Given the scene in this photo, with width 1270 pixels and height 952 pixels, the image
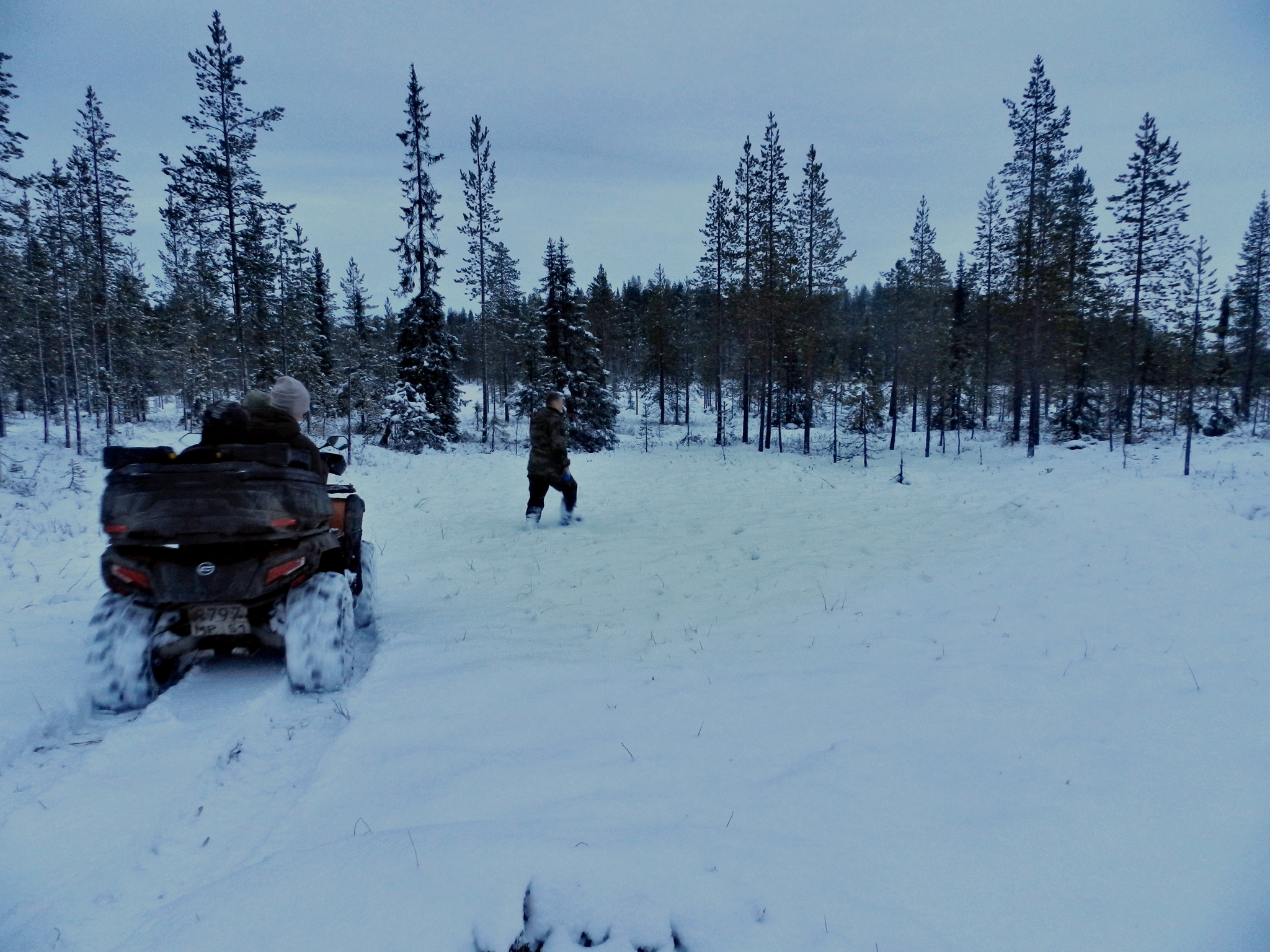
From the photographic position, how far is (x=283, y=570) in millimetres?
3787

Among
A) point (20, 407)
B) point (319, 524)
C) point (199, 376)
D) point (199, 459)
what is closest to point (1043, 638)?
point (319, 524)

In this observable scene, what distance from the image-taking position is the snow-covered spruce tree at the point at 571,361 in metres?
26.5

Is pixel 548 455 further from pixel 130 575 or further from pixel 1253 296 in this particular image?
pixel 1253 296

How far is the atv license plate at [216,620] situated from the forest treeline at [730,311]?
20.5 m

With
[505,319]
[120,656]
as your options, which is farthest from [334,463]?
[505,319]

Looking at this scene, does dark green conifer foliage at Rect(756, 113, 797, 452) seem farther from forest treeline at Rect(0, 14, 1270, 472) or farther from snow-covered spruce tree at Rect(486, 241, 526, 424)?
snow-covered spruce tree at Rect(486, 241, 526, 424)

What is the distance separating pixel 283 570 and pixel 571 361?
2421 cm

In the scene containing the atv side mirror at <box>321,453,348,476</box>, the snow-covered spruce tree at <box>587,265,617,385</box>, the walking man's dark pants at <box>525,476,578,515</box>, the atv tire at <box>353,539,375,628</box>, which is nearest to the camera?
the atv side mirror at <box>321,453,348,476</box>

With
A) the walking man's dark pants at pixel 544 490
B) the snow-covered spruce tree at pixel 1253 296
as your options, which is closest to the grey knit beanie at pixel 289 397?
the walking man's dark pants at pixel 544 490

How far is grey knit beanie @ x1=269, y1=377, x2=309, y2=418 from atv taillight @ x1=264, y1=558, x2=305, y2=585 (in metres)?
1.67

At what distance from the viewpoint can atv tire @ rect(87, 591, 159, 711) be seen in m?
3.44

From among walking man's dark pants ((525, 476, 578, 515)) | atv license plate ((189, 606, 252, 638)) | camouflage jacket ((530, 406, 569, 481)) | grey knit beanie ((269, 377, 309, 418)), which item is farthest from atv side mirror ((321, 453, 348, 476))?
walking man's dark pants ((525, 476, 578, 515))

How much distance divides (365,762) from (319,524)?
184cm

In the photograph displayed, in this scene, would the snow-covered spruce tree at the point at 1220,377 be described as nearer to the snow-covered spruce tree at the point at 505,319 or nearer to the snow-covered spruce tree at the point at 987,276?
the snow-covered spruce tree at the point at 987,276
